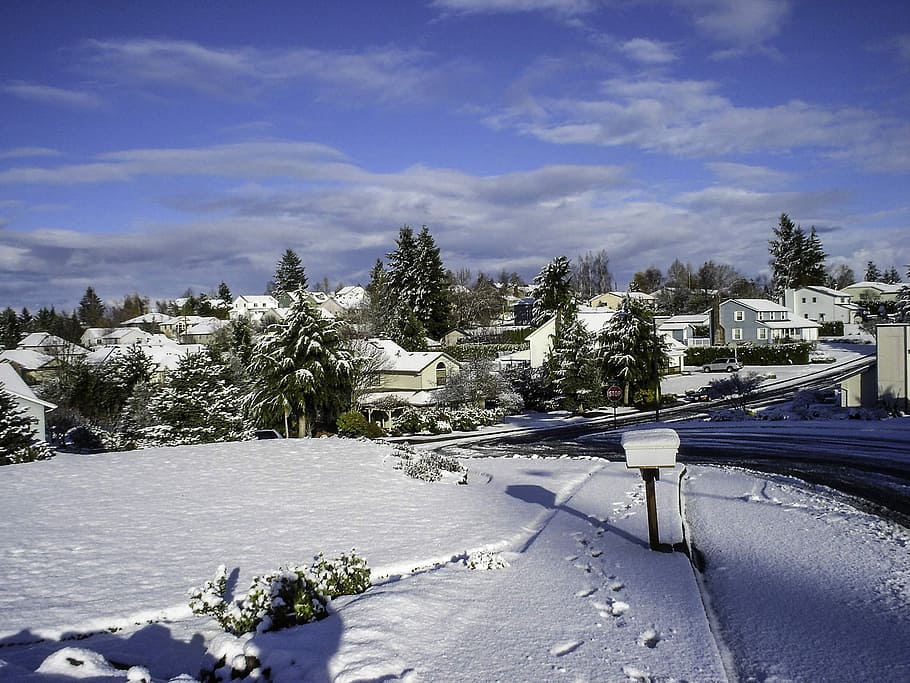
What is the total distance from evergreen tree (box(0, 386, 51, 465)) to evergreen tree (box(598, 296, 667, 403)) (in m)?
35.1

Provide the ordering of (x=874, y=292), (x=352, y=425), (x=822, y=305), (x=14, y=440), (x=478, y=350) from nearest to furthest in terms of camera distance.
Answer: (x=14, y=440)
(x=352, y=425)
(x=478, y=350)
(x=822, y=305)
(x=874, y=292)

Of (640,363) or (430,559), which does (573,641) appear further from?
(640,363)

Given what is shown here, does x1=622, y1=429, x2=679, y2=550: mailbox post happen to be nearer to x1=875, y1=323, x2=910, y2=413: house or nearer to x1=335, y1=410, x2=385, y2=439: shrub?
x1=875, y1=323, x2=910, y2=413: house

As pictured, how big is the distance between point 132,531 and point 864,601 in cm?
1043

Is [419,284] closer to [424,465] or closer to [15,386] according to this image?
[15,386]

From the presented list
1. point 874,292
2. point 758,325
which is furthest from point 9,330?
point 874,292

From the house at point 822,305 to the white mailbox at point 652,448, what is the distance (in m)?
81.7

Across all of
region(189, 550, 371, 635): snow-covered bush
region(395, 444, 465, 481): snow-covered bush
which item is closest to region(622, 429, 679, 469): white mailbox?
region(189, 550, 371, 635): snow-covered bush

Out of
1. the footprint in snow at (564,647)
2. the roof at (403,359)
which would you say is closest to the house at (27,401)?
the roof at (403,359)

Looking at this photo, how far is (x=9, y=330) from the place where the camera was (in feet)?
293

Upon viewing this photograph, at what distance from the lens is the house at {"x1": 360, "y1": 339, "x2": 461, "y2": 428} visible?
4566cm

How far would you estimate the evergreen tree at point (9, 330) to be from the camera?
82.8m

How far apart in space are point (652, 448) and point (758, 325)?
222ft

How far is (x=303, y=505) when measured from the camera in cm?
1249
